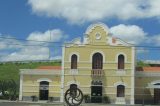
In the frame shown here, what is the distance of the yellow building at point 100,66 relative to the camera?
6500cm

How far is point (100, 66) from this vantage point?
216 feet

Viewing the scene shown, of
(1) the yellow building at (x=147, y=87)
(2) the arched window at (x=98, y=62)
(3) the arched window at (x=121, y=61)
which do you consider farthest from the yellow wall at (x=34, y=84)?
(1) the yellow building at (x=147, y=87)

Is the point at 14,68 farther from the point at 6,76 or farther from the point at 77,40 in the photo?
the point at 77,40

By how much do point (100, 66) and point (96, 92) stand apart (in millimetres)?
3617

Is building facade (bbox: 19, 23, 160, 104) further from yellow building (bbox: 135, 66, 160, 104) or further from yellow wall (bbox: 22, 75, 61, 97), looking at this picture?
yellow wall (bbox: 22, 75, 61, 97)

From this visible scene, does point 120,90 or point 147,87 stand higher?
point 147,87

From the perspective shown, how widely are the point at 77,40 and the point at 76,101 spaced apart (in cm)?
1615

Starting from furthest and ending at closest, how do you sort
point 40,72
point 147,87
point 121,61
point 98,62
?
point 40,72 < point 98,62 < point 121,61 < point 147,87

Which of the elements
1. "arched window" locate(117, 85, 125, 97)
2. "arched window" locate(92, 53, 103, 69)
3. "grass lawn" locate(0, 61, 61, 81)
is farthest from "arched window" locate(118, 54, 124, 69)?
"grass lawn" locate(0, 61, 61, 81)

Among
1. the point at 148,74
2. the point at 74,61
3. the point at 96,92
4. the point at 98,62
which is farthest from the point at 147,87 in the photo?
the point at 74,61

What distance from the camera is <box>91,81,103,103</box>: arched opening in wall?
65.3 meters

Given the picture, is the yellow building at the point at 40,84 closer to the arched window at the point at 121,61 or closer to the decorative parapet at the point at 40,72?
the decorative parapet at the point at 40,72

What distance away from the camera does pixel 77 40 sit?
217 ft

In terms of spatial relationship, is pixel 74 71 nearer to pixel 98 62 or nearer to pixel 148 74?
pixel 98 62
